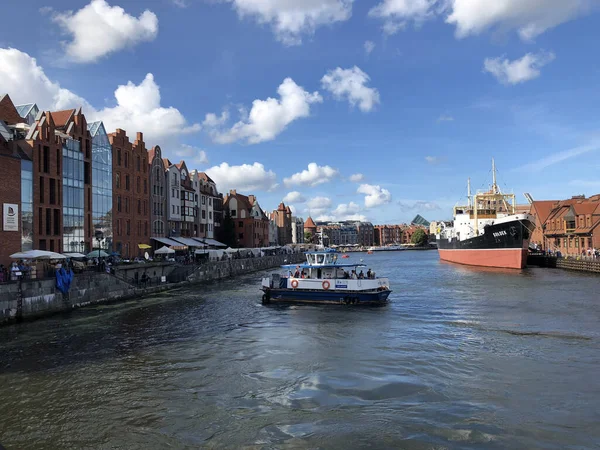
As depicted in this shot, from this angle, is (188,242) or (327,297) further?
(188,242)

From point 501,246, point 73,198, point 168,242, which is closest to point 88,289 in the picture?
point 73,198

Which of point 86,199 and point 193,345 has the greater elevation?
point 86,199

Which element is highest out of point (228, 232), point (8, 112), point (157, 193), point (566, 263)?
point (8, 112)

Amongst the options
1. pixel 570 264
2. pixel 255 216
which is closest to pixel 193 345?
pixel 570 264

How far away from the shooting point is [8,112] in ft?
158

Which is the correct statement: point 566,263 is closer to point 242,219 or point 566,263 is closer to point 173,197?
point 173,197

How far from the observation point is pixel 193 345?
23.2m

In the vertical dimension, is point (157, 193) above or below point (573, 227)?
above

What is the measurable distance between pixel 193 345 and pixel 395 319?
45.0 ft

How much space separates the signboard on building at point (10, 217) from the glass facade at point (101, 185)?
48.7 ft

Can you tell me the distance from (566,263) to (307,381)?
63.9m

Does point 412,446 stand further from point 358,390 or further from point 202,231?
point 202,231

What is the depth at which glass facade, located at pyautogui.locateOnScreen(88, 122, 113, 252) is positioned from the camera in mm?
54947

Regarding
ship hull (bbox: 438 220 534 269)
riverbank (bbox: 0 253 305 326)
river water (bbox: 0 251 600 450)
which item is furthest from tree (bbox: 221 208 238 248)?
river water (bbox: 0 251 600 450)
